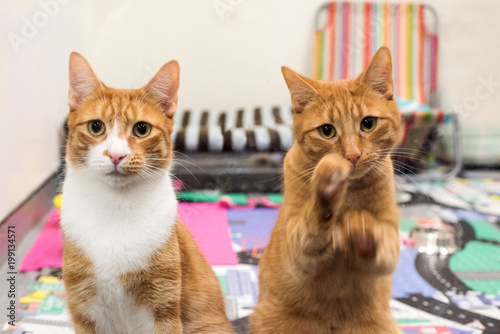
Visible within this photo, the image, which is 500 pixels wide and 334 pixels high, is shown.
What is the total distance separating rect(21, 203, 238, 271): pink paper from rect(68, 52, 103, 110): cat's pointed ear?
0.67 ft

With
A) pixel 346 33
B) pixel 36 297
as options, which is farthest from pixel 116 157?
pixel 346 33

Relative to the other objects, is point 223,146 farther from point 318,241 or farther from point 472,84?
point 472,84

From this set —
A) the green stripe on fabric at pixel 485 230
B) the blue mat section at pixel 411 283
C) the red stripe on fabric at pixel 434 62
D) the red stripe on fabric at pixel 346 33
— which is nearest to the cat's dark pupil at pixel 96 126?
the red stripe on fabric at pixel 346 33

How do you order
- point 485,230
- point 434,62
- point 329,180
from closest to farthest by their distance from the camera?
point 329,180, point 434,62, point 485,230

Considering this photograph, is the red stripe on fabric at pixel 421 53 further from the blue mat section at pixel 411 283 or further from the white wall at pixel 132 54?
the blue mat section at pixel 411 283

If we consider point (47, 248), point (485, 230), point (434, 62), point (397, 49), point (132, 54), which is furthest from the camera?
point (485, 230)

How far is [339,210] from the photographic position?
685 millimetres

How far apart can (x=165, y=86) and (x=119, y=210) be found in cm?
21

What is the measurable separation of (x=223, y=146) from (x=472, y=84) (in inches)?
44.8

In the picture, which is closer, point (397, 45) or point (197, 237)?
point (197, 237)

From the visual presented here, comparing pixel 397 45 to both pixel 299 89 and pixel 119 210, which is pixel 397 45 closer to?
pixel 299 89

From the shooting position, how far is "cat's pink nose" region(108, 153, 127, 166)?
2.20 ft

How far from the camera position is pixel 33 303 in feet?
3.14

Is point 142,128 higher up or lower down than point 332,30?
lower down
